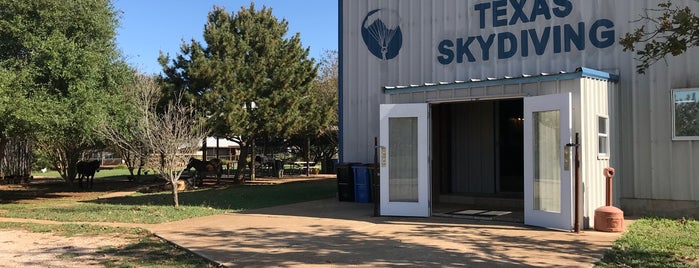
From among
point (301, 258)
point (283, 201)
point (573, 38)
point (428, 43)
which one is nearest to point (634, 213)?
point (573, 38)

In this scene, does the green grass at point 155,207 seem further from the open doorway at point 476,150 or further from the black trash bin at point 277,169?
the black trash bin at point 277,169

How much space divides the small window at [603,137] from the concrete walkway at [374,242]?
1828 millimetres

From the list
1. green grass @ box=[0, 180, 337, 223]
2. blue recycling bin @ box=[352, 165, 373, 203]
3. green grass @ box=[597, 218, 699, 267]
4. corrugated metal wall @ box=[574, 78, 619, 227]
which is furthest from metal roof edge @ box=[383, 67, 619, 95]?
green grass @ box=[0, 180, 337, 223]

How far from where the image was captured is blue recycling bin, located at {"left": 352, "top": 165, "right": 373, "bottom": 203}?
14023 mm

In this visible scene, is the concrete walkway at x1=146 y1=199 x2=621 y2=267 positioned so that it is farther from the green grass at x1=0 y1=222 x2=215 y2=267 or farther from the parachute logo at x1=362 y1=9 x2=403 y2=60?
the parachute logo at x1=362 y1=9 x2=403 y2=60

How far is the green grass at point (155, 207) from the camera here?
1201 cm

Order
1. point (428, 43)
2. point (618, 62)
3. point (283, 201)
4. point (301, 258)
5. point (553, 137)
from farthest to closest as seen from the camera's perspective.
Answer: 1. point (283, 201)
2. point (428, 43)
3. point (618, 62)
4. point (553, 137)
5. point (301, 258)

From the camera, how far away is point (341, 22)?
1561 cm

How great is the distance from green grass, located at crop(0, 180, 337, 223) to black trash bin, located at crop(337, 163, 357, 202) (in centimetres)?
131

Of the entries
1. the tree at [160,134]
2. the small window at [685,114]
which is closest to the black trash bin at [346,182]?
the tree at [160,134]

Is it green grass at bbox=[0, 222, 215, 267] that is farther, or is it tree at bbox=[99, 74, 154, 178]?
tree at bbox=[99, 74, 154, 178]

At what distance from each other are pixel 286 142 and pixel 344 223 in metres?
22.2

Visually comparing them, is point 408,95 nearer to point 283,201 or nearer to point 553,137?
point 553,137

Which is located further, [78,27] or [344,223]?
[78,27]
